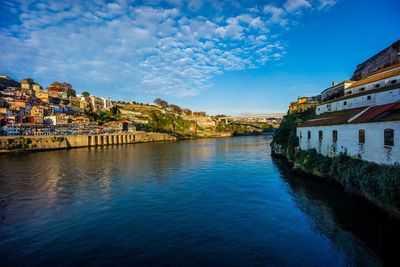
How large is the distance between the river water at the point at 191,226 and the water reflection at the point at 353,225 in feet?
0.18

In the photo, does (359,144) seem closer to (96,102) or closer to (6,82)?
(6,82)

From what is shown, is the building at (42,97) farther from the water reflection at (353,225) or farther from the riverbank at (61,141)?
the water reflection at (353,225)

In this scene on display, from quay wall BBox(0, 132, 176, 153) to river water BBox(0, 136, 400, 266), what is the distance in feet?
170

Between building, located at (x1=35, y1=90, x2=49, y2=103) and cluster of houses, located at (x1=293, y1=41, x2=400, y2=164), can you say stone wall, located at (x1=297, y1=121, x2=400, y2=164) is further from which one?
building, located at (x1=35, y1=90, x2=49, y2=103)

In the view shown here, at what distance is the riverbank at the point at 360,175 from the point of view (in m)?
13.0

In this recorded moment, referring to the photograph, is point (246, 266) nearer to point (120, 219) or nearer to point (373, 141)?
point (120, 219)

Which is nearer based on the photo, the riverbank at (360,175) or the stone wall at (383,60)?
the riverbank at (360,175)

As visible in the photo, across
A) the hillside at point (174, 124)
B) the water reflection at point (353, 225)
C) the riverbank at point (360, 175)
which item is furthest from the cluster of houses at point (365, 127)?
the hillside at point (174, 124)

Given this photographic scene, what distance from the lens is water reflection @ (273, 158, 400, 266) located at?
10845 mm

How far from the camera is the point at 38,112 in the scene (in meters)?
104

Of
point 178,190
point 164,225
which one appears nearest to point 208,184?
point 178,190

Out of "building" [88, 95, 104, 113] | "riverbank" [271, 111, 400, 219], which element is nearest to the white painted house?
"riverbank" [271, 111, 400, 219]

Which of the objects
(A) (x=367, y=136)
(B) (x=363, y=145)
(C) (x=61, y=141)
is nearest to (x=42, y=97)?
(C) (x=61, y=141)

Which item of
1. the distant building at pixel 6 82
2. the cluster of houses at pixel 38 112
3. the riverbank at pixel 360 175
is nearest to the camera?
the riverbank at pixel 360 175
